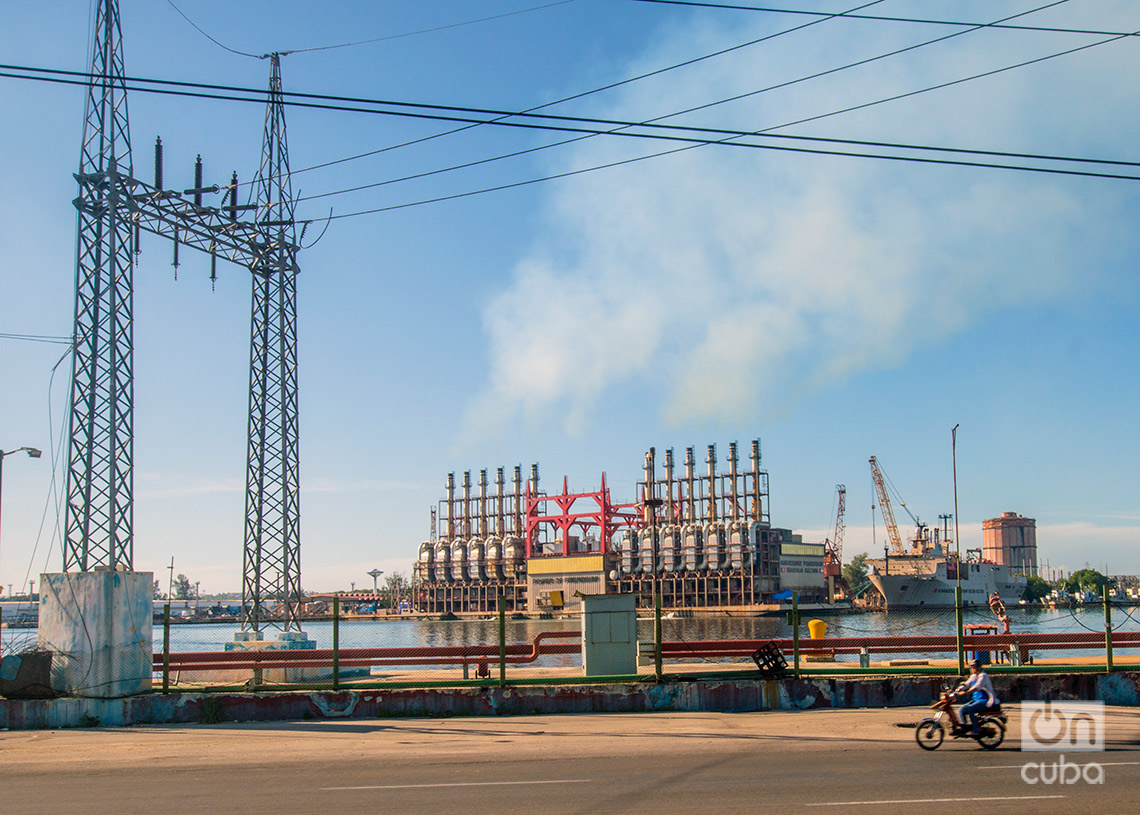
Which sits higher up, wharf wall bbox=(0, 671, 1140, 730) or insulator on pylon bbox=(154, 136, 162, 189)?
insulator on pylon bbox=(154, 136, 162, 189)

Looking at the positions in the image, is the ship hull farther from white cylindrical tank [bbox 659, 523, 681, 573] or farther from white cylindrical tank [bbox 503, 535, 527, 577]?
white cylindrical tank [bbox 503, 535, 527, 577]

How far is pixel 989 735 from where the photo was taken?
12305 mm

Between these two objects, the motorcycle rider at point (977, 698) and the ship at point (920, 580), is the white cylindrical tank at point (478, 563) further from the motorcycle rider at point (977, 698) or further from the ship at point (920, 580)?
the motorcycle rider at point (977, 698)

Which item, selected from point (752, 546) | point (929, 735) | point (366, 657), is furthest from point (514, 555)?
point (929, 735)

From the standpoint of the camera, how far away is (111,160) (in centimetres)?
2538

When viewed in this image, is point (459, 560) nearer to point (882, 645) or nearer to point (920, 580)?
point (920, 580)

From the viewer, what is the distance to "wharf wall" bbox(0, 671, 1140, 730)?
1659 centimetres

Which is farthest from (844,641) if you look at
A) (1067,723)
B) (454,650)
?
(454,650)

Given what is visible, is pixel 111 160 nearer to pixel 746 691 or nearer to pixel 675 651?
pixel 675 651

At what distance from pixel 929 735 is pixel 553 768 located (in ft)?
16.4

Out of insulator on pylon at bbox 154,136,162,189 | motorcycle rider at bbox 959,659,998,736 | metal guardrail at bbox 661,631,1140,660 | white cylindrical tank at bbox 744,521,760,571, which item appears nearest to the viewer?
motorcycle rider at bbox 959,659,998,736

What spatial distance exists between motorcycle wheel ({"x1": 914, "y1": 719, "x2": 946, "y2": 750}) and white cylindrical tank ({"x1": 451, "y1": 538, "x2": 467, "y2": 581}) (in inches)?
6271

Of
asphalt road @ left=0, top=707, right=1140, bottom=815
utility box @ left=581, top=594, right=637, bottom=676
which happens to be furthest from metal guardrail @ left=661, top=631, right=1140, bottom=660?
asphalt road @ left=0, top=707, right=1140, bottom=815

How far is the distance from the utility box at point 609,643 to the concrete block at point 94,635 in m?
7.98
